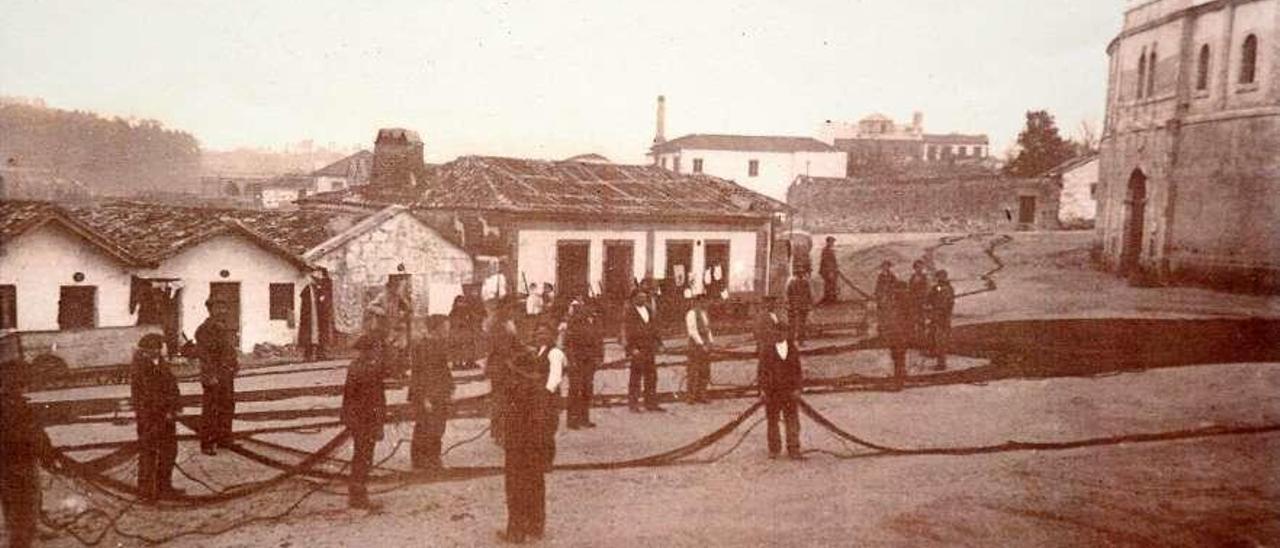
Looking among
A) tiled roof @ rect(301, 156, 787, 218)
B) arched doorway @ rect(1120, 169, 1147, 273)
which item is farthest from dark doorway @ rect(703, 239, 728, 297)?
arched doorway @ rect(1120, 169, 1147, 273)

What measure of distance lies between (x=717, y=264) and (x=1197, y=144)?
853cm

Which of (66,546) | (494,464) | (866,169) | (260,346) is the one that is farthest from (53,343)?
(866,169)

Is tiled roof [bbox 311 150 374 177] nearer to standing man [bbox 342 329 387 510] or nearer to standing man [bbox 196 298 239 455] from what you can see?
standing man [bbox 196 298 239 455]

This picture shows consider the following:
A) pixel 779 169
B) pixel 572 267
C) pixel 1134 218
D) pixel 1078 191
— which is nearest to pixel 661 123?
pixel 572 267

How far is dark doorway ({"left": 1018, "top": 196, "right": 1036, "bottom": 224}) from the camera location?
2099cm

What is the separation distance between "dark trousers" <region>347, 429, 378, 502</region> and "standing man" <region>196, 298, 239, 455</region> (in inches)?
61.2

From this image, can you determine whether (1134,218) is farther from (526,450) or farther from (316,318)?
(316,318)

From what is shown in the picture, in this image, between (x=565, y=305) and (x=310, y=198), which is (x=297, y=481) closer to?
(x=310, y=198)

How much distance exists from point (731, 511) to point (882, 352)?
16.1 ft

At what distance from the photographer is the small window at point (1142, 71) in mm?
14414

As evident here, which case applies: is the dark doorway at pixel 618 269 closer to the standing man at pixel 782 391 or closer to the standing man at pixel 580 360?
the standing man at pixel 580 360

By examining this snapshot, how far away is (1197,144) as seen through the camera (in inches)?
554

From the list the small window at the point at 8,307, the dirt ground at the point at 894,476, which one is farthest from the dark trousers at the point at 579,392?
the small window at the point at 8,307

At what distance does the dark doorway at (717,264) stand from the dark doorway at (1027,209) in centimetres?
1023
